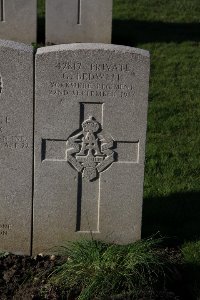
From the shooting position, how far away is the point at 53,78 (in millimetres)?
4953

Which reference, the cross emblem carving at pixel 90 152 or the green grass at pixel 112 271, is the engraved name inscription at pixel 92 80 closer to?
the cross emblem carving at pixel 90 152

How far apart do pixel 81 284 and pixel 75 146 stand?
104 cm

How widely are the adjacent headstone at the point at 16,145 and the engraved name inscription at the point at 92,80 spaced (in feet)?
0.73

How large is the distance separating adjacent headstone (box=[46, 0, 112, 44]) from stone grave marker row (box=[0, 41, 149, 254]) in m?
6.06

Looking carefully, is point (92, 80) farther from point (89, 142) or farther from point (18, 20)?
point (18, 20)

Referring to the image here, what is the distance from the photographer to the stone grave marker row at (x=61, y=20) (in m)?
10.9

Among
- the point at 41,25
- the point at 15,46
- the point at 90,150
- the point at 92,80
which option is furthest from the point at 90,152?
the point at 41,25

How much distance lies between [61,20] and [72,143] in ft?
20.4

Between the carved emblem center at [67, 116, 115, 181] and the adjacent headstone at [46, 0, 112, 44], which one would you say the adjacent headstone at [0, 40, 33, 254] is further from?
the adjacent headstone at [46, 0, 112, 44]

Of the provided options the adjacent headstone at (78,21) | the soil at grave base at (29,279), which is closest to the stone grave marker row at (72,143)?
the soil at grave base at (29,279)

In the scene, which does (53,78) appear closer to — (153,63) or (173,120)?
(173,120)

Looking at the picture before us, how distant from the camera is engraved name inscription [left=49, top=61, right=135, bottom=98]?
4.96m

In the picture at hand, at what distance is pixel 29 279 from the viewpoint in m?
4.89

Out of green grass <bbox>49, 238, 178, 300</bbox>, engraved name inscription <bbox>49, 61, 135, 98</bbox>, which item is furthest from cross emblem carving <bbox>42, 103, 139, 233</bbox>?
green grass <bbox>49, 238, 178, 300</bbox>
